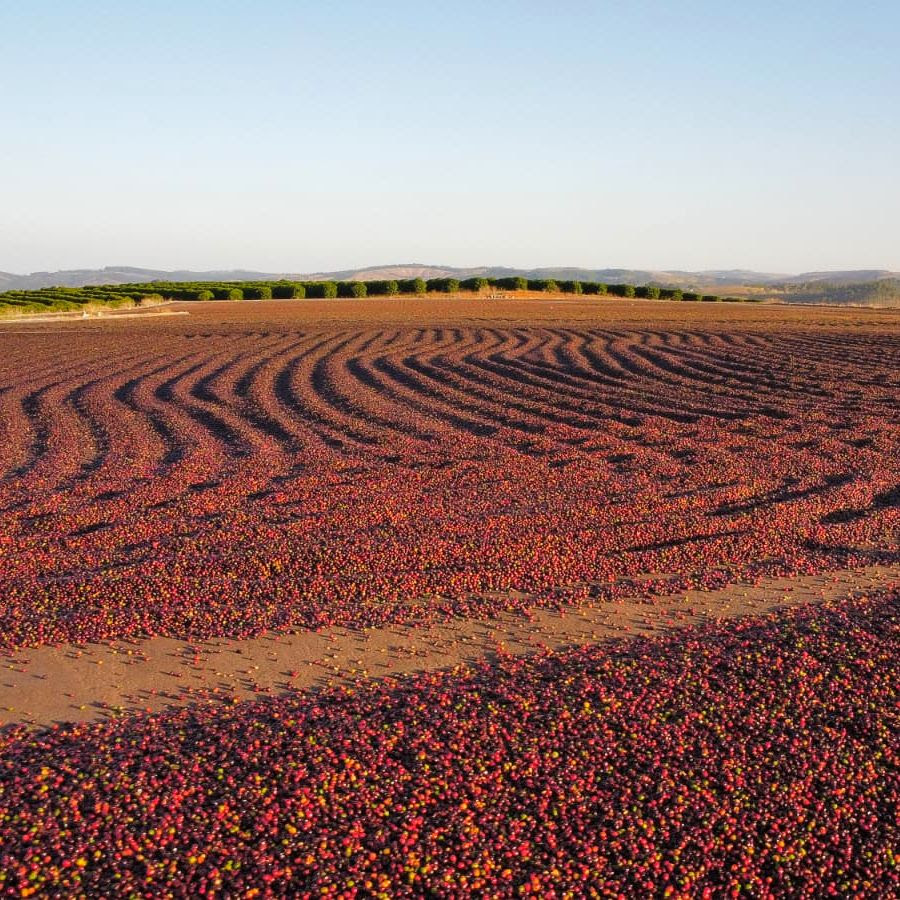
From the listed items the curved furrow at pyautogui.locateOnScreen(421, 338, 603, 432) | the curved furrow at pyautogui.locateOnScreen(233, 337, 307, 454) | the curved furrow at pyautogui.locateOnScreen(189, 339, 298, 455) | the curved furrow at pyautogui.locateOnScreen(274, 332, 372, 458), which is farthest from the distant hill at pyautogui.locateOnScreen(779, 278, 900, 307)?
the curved furrow at pyautogui.locateOnScreen(189, 339, 298, 455)

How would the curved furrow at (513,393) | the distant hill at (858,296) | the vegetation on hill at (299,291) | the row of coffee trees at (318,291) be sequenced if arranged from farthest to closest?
the distant hill at (858,296), the row of coffee trees at (318,291), the vegetation on hill at (299,291), the curved furrow at (513,393)

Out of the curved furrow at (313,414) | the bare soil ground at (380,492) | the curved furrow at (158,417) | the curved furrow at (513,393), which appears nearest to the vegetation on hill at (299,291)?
the curved furrow at (158,417)

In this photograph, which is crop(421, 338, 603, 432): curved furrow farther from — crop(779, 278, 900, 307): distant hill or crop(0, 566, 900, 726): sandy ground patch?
crop(779, 278, 900, 307): distant hill

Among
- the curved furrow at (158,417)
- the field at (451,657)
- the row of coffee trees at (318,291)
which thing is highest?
the row of coffee trees at (318,291)

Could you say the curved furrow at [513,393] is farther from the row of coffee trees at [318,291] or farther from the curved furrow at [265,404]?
the row of coffee trees at [318,291]

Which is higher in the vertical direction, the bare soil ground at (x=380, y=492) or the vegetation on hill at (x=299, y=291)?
the vegetation on hill at (x=299, y=291)

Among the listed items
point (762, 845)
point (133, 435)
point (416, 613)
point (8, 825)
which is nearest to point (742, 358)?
point (133, 435)

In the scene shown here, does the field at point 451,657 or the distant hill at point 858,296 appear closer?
the field at point 451,657
